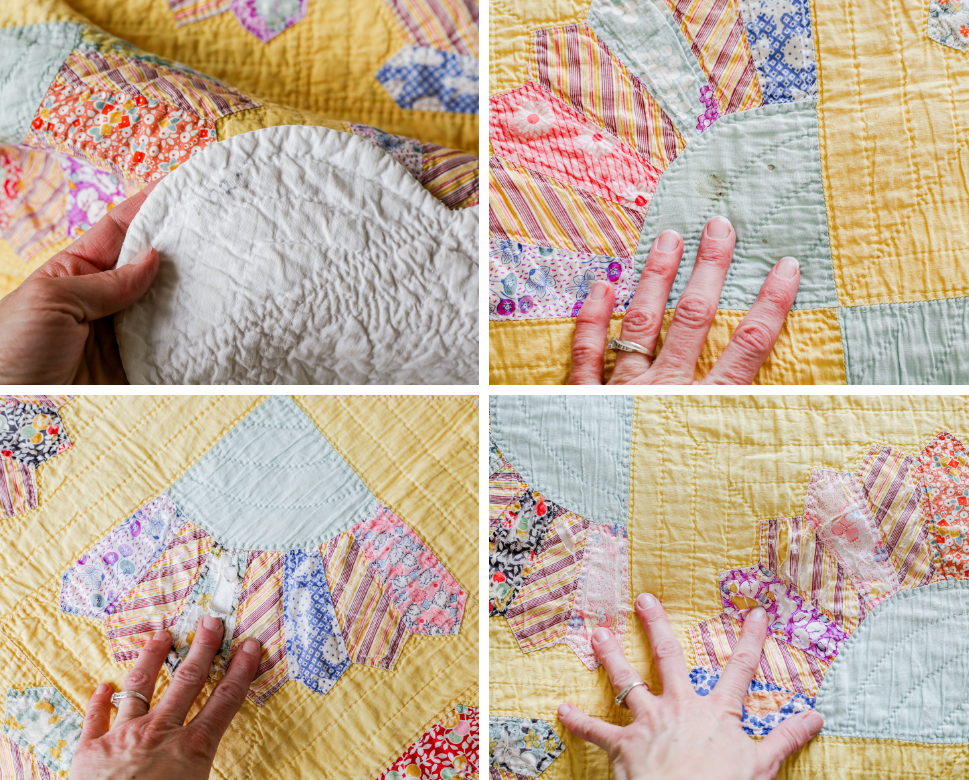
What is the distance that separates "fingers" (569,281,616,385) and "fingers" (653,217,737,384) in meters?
0.07

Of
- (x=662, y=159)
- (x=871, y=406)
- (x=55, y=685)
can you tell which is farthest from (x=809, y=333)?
(x=55, y=685)

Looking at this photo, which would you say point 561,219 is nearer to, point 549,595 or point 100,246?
point 549,595

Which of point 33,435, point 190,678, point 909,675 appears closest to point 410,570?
point 190,678

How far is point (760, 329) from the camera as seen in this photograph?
685 millimetres

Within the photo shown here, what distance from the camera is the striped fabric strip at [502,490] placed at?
0.74m

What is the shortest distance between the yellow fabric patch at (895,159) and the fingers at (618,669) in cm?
47

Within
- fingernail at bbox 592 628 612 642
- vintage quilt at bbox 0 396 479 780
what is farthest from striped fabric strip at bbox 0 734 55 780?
fingernail at bbox 592 628 612 642

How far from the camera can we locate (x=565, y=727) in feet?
2.37

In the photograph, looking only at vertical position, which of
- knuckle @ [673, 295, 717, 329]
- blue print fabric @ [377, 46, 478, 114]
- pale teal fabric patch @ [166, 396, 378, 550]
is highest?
blue print fabric @ [377, 46, 478, 114]

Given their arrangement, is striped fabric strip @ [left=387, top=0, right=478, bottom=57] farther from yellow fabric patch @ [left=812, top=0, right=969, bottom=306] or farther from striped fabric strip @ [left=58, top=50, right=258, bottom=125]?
yellow fabric patch @ [left=812, top=0, right=969, bottom=306]

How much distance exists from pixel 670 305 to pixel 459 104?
480 mm

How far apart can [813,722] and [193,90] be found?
41.9 inches

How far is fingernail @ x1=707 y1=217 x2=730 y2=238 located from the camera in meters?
0.70

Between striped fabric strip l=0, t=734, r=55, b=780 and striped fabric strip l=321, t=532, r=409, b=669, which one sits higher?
striped fabric strip l=321, t=532, r=409, b=669
